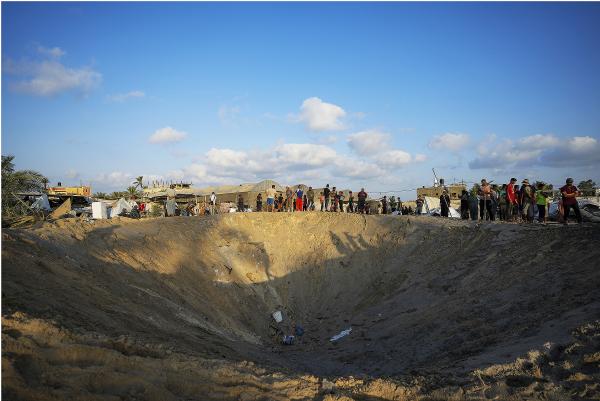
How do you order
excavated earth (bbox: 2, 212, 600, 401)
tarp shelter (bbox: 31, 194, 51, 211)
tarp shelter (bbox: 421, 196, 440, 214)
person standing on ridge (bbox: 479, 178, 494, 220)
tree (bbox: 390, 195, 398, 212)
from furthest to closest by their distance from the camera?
tree (bbox: 390, 195, 398, 212), tarp shelter (bbox: 421, 196, 440, 214), tarp shelter (bbox: 31, 194, 51, 211), person standing on ridge (bbox: 479, 178, 494, 220), excavated earth (bbox: 2, 212, 600, 401)

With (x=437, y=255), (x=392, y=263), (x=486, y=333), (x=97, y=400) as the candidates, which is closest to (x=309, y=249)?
(x=392, y=263)

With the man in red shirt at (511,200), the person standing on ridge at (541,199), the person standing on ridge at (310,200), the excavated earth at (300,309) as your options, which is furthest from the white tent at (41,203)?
the person standing on ridge at (541,199)

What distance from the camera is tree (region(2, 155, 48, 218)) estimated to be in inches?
691

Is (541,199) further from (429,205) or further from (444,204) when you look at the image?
(429,205)

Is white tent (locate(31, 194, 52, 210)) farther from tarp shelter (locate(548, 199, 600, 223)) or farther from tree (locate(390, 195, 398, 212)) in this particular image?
tarp shelter (locate(548, 199, 600, 223))

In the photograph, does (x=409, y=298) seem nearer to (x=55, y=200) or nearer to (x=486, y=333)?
(x=486, y=333)

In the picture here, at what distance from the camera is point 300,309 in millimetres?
Result: 15625

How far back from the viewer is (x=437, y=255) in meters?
14.8

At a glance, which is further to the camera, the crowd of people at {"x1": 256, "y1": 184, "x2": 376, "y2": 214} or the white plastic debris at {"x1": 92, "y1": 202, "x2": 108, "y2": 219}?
the crowd of people at {"x1": 256, "y1": 184, "x2": 376, "y2": 214}

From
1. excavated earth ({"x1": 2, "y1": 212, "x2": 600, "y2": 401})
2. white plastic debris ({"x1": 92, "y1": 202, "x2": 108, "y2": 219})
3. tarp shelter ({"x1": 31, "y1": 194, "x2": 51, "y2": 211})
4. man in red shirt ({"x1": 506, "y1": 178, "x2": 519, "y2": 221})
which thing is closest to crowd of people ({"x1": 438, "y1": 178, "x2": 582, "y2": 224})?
man in red shirt ({"x1": 506, "y1": 178, "x2": 519, "y2": 221})

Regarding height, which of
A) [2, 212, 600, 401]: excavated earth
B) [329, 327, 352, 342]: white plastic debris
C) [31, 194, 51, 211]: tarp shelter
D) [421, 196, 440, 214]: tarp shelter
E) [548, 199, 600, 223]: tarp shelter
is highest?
[31, 194, 51, 211]: tarp shelter

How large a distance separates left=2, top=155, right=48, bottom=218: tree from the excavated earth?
5583mm

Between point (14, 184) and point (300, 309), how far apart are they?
14132 mm

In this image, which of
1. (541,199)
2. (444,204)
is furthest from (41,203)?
(541,199)
